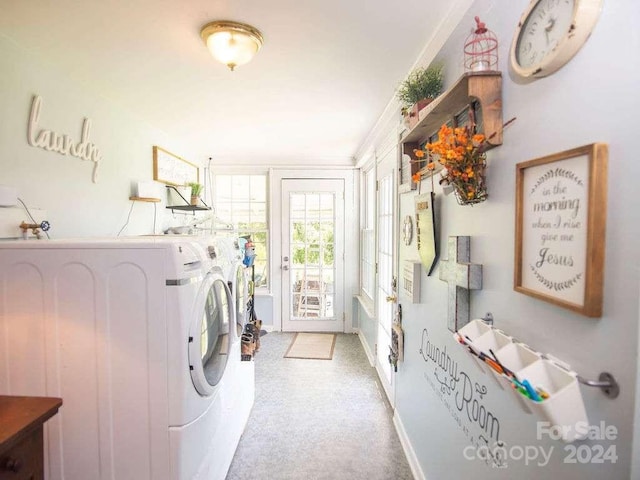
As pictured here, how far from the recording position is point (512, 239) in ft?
3.31

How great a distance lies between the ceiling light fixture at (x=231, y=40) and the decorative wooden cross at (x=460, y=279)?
3.99 ft

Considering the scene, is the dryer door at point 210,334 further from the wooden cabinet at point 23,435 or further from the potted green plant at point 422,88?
the potted green plant at point 422,88

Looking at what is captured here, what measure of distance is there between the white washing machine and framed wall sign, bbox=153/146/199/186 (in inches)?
68.0

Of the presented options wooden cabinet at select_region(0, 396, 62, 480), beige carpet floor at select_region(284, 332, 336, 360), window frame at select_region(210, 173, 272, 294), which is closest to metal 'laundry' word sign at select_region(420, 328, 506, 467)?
wooden cabinet at select_region(0, 396, 62, 480)

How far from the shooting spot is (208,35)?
1.46 meters

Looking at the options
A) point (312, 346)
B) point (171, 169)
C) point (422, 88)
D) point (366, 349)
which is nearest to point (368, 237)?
point (366, 349)

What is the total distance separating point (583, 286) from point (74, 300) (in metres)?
1.64

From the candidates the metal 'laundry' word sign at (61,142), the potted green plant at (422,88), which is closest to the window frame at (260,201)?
the metal 'laundry' word sign at (61,142)

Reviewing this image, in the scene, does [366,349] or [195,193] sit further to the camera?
[366,349]

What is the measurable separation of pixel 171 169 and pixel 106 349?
2.25m

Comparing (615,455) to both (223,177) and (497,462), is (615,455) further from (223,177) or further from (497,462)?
(223,177)

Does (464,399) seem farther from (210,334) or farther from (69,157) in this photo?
(69,157)

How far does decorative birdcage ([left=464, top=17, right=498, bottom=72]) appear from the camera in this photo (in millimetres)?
1074

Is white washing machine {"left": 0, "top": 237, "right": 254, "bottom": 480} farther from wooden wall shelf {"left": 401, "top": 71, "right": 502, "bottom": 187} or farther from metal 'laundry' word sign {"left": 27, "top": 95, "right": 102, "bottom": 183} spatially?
wooden wall shelf {"left": 401, "top": 71, "right": 502, "bottom": 187}
